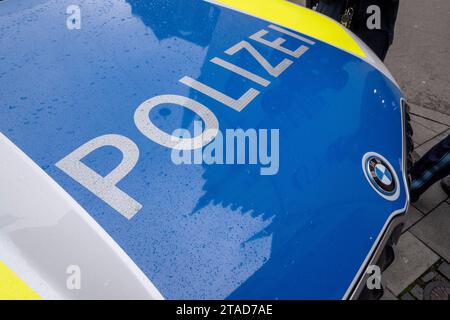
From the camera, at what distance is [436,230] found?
Answer: 217 cm

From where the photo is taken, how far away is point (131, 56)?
1.34m

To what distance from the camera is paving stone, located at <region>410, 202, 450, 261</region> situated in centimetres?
206

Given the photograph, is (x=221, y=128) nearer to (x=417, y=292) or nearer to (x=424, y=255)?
(x=417, y=292)

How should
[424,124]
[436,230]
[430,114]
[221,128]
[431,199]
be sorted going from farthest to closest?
[430,114], [424,124], [431,199], [436,230], [221,128]

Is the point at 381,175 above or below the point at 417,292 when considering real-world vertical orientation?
above

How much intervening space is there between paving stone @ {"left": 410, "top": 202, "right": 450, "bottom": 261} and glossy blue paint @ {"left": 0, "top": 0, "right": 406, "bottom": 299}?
1041 millimetres

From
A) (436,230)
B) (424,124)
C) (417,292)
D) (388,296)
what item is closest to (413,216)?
(436,230)

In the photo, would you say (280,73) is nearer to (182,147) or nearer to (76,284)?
(182,147)

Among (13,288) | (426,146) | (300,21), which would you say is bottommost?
(426,146)

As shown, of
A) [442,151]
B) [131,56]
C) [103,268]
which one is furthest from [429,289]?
[131,56]

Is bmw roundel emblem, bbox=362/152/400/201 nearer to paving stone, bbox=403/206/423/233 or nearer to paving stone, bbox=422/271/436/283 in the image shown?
paving stone, bbox=422/271/436/283

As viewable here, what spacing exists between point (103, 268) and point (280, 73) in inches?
40.4

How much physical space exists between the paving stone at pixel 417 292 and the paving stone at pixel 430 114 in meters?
1.86

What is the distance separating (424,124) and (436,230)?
124cm
